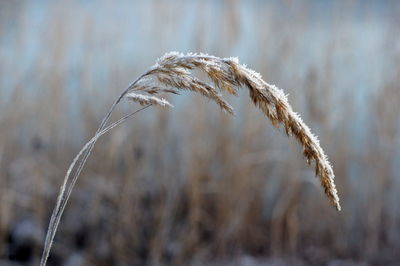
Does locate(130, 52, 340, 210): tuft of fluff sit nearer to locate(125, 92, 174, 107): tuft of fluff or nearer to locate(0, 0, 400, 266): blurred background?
locate(125, 92, 174, 107): tuft of fluff

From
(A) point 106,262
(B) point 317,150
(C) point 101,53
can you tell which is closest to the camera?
(B) point 317,150

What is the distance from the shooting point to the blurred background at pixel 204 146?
316 centimetres

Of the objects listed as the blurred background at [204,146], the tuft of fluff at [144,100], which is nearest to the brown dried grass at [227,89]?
the tuft of fluff at [144,100]

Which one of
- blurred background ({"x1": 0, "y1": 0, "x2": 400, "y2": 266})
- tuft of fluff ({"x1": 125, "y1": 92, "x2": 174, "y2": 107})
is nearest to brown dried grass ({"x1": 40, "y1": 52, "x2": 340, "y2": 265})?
tuft of fluff ({"x1": 125, "y1": 92, "x2": 174, "y2": 107})

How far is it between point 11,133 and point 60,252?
0.85 metres

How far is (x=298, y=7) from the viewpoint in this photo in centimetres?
346

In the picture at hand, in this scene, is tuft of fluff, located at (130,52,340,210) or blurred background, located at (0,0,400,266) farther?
blurred background, located at (0,0,400,266)

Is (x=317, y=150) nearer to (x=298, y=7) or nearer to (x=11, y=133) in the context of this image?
(x=298, y=7)

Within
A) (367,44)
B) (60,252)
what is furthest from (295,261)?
(367,44)

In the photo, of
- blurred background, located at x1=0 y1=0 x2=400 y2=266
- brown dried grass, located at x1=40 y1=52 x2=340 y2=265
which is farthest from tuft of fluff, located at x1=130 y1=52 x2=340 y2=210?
blurred background, located at x1=0 y1=0 x2=400 y2=266

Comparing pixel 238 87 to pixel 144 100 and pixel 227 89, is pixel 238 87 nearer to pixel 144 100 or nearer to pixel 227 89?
pixel 227 89

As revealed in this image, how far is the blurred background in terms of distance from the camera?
124 inches

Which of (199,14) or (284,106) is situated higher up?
(199,14)

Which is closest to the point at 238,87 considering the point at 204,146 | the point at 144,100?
the point at 144,100
